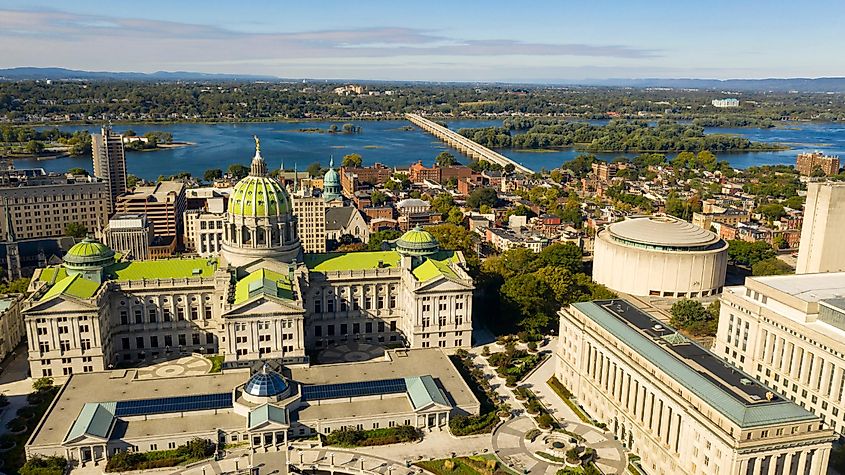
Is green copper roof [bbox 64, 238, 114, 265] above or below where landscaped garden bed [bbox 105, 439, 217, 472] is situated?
above

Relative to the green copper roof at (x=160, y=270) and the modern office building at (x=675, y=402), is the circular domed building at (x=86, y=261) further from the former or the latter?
the modern office building at (x=675, y=402)

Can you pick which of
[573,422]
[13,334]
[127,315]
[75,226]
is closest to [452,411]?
[573,422]

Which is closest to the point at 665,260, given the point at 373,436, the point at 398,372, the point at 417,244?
the point at 417,244

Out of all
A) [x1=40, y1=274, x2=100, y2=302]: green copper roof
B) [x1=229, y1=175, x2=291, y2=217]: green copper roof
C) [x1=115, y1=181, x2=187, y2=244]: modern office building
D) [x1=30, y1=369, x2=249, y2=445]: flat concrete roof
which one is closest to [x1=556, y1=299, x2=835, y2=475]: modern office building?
[x1=30, y1=369, x2=249, y2=445]: flat concrete roof

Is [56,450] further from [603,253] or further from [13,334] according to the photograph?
[603,253]

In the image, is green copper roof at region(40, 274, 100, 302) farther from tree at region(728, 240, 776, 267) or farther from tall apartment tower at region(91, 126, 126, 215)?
tree at region(728, 240, 776, 267)

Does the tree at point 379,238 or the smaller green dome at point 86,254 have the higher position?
the smaller green dome at point 86,254

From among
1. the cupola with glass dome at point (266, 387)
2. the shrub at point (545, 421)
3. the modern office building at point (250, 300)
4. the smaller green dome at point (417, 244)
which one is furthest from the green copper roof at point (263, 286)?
the shrub at point (545, 421)
